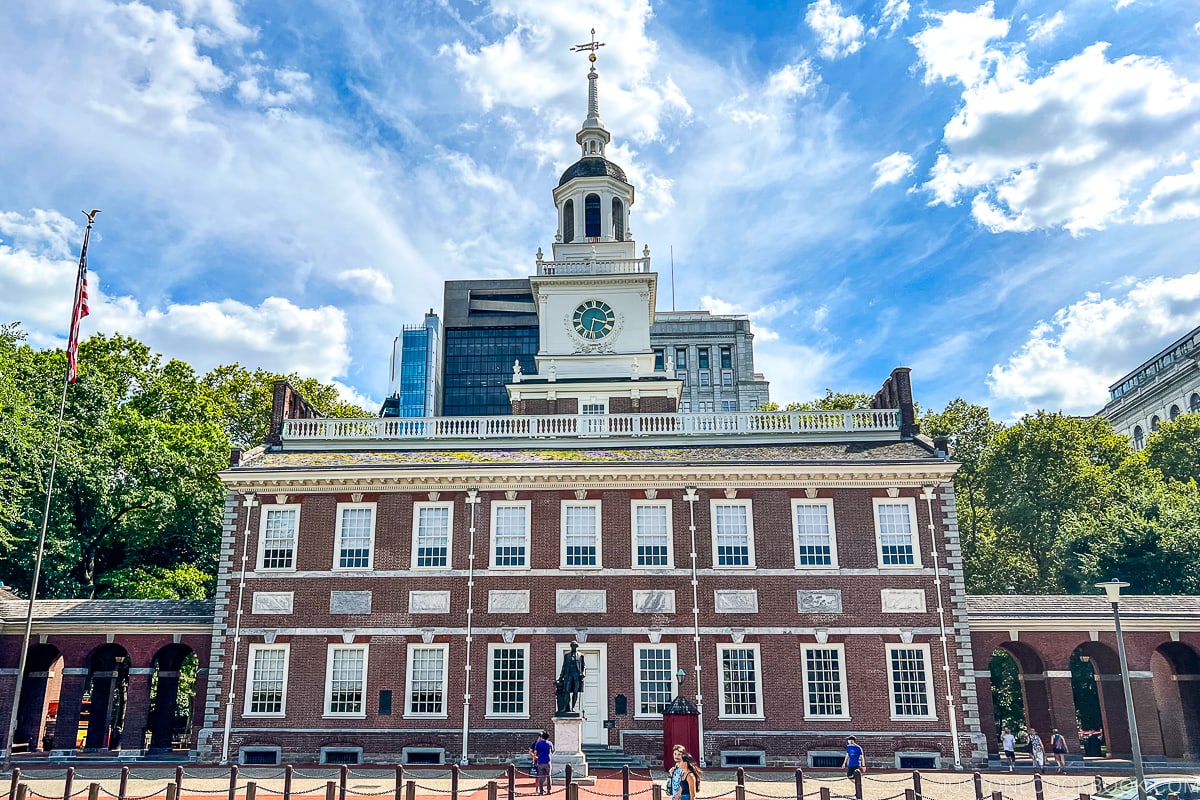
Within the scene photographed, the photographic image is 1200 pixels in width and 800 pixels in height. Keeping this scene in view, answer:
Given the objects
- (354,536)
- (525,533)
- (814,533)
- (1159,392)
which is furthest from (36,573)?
(1159,392)

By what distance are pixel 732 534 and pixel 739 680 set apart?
4456 mm

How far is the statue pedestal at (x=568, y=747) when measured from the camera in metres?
24.5

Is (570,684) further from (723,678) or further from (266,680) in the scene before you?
(266,680)

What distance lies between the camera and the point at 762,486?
29.5 metres

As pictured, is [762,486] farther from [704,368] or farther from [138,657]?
[704,368]

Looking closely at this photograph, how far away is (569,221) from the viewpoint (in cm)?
4450

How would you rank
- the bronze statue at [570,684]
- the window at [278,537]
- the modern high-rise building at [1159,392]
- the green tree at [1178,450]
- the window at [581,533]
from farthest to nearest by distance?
the modern high-rise building at [1159,392], the green tree at [1178,450], the window at [278,537], the window at [581,533], the bronze statue at [570,684]

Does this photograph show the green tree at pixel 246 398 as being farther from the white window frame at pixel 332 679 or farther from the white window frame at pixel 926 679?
the white window frame at pixel 926 679

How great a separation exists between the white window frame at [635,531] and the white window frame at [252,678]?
11.2 m

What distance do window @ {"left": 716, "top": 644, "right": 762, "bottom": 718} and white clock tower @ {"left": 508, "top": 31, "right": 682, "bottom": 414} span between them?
41.8 feet

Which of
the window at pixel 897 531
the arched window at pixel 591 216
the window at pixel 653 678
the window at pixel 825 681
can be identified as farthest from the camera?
the arched window at pixel 591 216

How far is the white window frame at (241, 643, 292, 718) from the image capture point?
28.2m

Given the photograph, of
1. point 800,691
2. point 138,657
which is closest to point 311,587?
point 138,657

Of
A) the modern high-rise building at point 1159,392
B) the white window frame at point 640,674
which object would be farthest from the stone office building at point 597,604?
the modern high-rise building at point 1159,392
